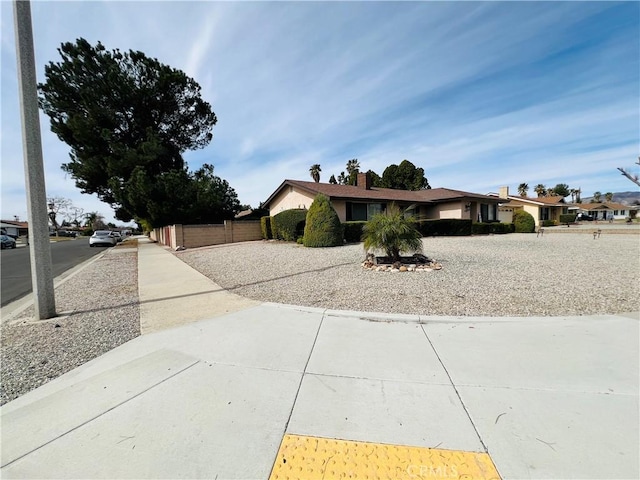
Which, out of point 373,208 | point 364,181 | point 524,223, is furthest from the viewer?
point 524,223

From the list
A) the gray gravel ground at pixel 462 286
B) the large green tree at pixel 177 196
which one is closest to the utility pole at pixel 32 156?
the gray gravel ground at pixel 462 286

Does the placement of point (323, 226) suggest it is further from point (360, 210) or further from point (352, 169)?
point (352, 169)

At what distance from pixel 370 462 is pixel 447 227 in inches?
871

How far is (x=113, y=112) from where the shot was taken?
22938mm

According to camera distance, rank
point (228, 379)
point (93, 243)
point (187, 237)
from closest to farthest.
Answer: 1. point (228, 379)
2. point (187, 237)
3. point (93, 243)

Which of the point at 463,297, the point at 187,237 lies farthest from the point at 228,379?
the point at 187,237

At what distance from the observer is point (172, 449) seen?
2033 mm

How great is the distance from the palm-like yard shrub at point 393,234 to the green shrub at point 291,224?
33.4 feet

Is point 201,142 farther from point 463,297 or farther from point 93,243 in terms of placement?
→ point 463,297

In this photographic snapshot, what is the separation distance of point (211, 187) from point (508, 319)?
73.7 ft

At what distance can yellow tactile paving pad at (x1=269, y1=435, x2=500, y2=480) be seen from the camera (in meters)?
1.82

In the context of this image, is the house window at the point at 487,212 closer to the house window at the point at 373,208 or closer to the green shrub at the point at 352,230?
the house window at the point at 373,208

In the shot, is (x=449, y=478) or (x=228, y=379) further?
(x=228, y=379)

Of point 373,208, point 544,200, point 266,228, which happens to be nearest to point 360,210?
point 373,208
